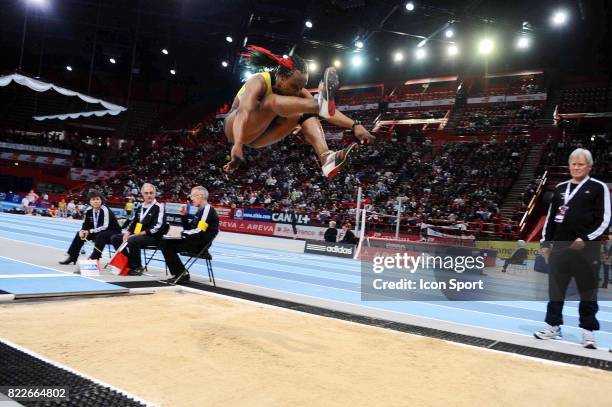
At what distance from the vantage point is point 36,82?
1447 cm

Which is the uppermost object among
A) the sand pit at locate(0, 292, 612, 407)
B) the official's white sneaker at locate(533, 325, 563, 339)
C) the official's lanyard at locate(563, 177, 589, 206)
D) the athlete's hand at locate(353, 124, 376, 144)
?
the athlete's hand at locate(353, 124, 376, 144)

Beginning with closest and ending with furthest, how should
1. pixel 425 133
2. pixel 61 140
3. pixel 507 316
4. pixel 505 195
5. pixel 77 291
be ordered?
pixel 77 291, pixel 507 316, pixel 505 195, pixel 425 133, pixel 61 140

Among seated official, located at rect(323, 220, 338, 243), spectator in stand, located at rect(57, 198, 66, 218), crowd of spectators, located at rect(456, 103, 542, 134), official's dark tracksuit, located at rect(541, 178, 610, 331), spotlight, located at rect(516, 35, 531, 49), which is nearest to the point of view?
official's dark tracksuit, located at rect(541, 178, 610, 331)

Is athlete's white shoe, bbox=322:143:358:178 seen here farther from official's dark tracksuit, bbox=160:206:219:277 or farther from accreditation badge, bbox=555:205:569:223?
official's dark tracksuit, bbox=160:206:219:277

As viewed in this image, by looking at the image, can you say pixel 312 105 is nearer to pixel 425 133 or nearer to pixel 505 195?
pixel 505 195

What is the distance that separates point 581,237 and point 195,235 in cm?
500

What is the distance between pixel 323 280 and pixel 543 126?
19.3 meters

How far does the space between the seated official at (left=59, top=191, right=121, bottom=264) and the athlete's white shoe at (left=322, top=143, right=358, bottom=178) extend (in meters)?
6.05

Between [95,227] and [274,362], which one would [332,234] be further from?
[274,362]

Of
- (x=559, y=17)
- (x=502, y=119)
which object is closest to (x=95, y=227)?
(x=559, y=17)

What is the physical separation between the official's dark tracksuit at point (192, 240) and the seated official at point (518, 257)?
741 centimetres

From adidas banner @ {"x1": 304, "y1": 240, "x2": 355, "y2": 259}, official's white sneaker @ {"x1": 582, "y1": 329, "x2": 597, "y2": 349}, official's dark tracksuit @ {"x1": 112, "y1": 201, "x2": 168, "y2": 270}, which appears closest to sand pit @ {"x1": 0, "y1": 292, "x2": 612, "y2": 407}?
official's white sneaker @ {"x1": 582, "y1": 329, "x2": 597, "y2": 349}

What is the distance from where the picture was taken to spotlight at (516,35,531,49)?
Result: 25.0 m

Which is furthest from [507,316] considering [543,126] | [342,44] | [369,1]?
[543,126]
